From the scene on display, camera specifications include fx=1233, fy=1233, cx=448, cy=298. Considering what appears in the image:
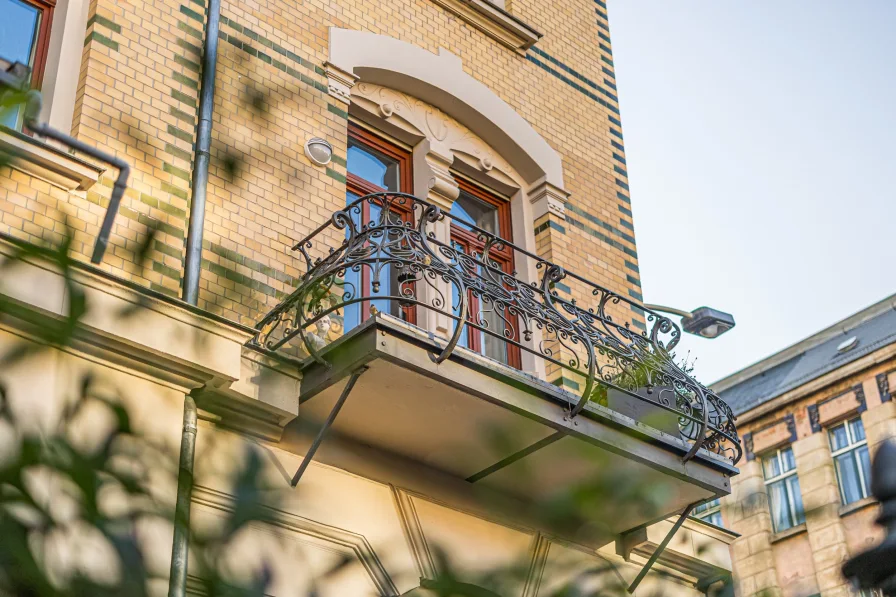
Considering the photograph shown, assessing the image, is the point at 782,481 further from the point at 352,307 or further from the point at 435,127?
the point at 352,307

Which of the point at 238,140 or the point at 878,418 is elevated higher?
the point at 878,418

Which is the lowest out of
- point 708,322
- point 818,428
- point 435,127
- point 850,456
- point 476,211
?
point 476,211

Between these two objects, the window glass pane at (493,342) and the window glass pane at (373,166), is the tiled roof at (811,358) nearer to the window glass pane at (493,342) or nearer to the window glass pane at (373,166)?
the window glass pane at (493,342)

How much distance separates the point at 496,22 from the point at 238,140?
12.4 feet

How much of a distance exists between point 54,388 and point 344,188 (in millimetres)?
3386

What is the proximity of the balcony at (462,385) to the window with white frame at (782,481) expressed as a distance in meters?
16.7

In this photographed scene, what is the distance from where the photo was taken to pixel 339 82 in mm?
9711

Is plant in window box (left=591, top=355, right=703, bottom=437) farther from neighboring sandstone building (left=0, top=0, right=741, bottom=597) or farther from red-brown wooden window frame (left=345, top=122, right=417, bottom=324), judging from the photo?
red-brown wooden window frame (left=345, top=122, right=417, bottom=324)

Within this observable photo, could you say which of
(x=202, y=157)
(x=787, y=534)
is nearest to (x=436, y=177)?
(x=202, y=157)

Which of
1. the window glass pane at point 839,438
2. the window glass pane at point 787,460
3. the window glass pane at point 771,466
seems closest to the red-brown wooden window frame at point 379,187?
the window glass pane at point 839,438

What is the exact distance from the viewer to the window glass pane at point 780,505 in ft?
81.0

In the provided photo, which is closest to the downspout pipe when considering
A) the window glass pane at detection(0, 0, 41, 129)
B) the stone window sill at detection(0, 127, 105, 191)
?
the stone window sill at detection(0, 127, 105, 191)

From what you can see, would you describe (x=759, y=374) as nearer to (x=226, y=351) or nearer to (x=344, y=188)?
(x=344, y=188)

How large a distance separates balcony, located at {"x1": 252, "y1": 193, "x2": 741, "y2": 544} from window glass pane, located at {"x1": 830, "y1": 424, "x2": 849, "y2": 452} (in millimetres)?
16571
